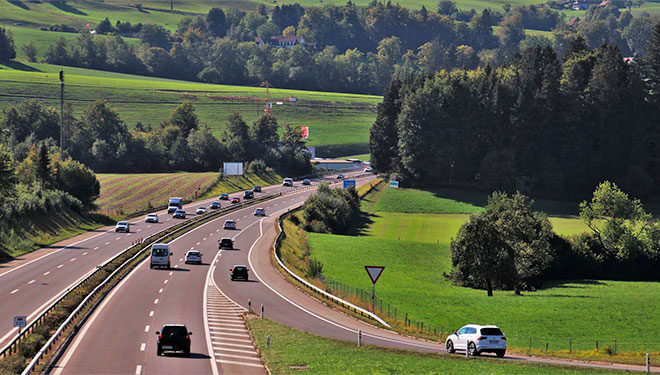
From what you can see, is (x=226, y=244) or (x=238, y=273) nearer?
(x=238, y=273)

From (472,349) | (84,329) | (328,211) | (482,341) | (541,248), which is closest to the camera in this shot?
(482,341)

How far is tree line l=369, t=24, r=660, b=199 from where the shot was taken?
157 meters

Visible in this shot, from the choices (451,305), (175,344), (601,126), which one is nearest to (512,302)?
(451,305)

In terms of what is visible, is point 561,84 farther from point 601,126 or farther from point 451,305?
point 451,305

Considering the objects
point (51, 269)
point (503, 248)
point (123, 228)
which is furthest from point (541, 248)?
point (123, 228)

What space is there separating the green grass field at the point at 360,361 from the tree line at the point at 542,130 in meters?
117

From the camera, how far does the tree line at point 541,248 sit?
80.1 meters

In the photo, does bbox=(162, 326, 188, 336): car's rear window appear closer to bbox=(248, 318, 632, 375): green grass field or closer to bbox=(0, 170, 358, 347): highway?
bbox=(248, 318, 632, 375): green grass field

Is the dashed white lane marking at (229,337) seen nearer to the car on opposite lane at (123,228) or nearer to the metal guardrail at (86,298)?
the metal guardrail at (86,298)

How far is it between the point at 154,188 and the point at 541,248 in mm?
85029

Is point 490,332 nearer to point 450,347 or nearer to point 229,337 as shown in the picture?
point 450,347

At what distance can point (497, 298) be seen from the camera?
75.8 metres

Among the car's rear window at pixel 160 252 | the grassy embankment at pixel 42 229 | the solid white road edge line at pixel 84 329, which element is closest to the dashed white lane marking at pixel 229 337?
the solid white road edge line at pixel 84 329

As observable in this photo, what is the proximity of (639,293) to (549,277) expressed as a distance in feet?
57.7
